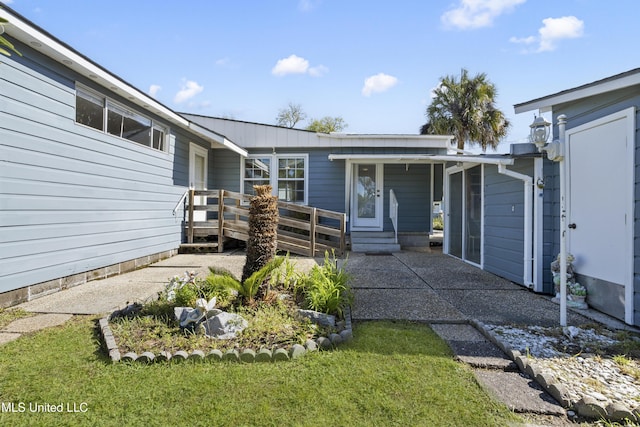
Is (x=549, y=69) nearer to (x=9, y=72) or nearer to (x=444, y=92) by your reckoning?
(x=444, y=92)

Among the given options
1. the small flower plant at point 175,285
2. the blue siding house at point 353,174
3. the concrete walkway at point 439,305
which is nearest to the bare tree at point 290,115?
the blue siding house at point 353,174

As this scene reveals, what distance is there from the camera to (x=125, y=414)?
1928mm

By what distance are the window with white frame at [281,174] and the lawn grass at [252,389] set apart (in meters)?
7.04

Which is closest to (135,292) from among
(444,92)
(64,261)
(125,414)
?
(64,261)

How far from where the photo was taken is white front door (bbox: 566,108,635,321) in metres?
3.50

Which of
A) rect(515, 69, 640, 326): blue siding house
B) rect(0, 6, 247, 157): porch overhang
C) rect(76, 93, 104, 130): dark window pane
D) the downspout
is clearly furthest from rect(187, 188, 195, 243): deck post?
rect(515, 69, 640, 326): blue siding house

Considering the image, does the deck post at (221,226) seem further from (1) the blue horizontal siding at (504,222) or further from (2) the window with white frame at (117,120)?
(1) the blue horizontal siding at (504,222)

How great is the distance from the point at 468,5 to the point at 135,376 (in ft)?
28.0

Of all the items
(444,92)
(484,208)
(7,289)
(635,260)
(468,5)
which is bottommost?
(7,289)

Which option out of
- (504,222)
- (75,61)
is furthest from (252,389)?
(504,222)

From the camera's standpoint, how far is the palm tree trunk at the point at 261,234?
359 cm
